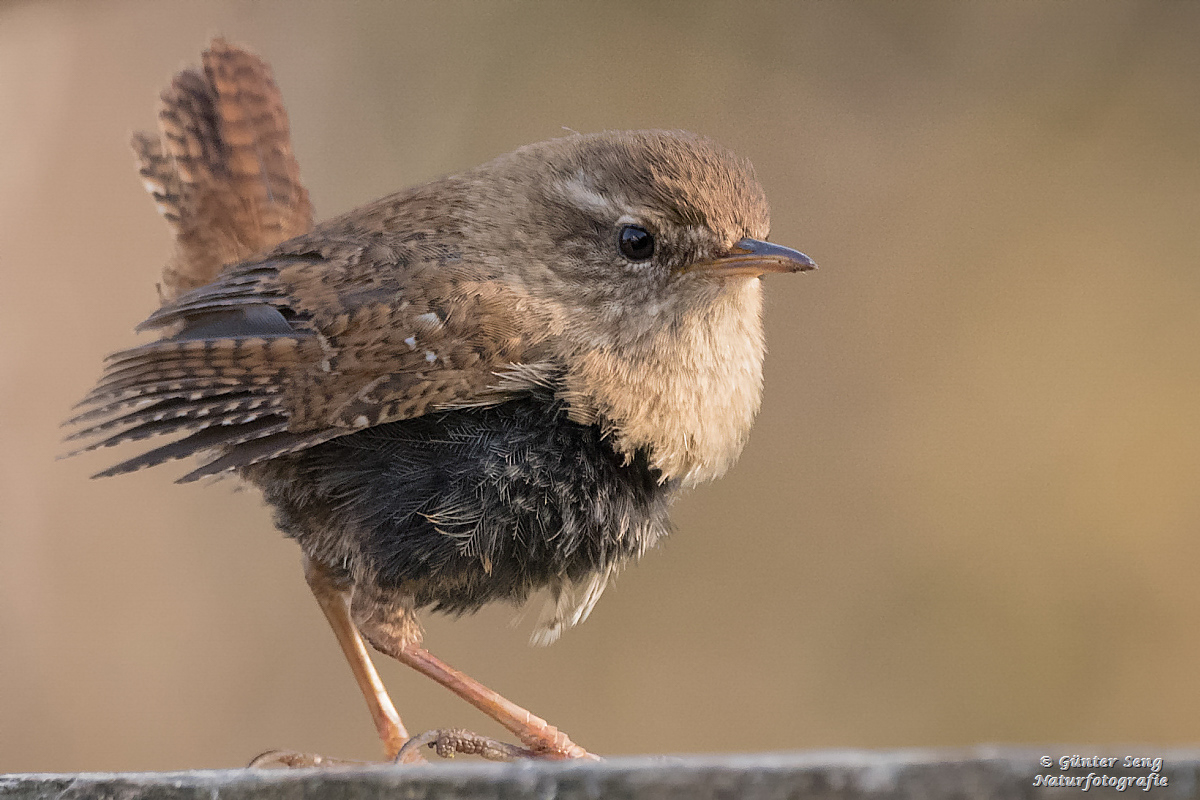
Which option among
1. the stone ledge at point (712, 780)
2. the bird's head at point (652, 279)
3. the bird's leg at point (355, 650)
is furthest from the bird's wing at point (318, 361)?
the stone ledge at point (712, 780)

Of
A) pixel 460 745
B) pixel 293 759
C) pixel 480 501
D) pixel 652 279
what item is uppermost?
pixel 652 279

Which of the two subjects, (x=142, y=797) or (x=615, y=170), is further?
(x=615, y=170)

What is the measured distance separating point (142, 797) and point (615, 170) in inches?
54.9

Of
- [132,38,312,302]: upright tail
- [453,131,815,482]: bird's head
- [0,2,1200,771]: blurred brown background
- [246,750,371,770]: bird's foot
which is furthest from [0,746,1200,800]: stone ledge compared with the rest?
[0,2,1200,771]: blurred brown background

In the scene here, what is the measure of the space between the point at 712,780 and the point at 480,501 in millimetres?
1030

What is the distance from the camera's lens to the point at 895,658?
11.4 ft

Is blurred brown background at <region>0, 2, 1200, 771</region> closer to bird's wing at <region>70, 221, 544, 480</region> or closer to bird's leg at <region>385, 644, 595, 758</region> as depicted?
bird's leg at <region>385, 644, 595, 758</region>

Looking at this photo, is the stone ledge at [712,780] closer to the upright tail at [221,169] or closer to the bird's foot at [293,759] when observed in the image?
the bird's foot at [293,759]

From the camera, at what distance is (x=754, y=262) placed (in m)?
2.06

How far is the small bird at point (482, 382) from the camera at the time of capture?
6.40 ft

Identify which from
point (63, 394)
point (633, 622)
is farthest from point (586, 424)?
point (63, 394)

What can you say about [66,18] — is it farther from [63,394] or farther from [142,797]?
[142,797]

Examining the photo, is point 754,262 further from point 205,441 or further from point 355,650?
point 355,650

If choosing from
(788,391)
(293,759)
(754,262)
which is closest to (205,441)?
(293,759)
